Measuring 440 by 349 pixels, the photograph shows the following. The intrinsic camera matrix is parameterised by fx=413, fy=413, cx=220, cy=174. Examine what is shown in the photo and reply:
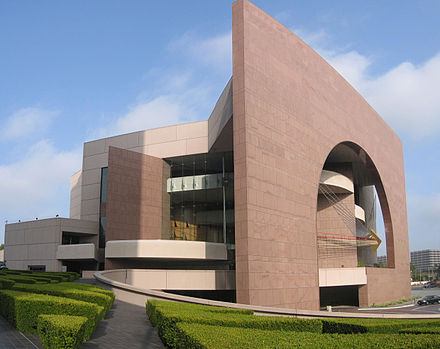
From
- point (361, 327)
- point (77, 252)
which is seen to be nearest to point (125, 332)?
point (361, 327)

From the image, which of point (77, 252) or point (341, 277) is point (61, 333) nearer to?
point (341, 277)

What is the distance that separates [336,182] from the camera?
3469cm

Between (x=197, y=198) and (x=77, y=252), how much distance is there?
35.7 ft

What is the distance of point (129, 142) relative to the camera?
1471 inches

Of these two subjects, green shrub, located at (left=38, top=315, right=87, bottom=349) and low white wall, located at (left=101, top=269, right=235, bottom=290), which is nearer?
green shrub, located at (left=38, top=315, right=87, bottom=349)

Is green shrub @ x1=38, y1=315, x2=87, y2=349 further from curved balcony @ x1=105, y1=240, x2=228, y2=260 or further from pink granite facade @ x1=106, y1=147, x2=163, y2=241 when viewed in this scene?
pink granite facade @ x1=106, y1=147, x2=163, y2=241

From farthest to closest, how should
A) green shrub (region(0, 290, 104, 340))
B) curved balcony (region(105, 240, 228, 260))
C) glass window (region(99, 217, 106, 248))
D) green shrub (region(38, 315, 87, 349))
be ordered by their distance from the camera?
glass window (region(99, 217, 106, 248)) → curved balcony (region(105, 240, 228, 260)) → green shrub (region(0, 290, 104, 340)) → green shrub (region(38, 315, 87, 349))

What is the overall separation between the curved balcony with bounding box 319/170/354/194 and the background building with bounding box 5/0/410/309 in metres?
0.12

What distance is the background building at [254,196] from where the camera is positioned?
22000 millimetres

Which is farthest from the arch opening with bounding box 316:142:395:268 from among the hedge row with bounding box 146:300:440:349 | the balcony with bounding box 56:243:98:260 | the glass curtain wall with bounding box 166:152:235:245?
the hedge row with bounding box 146:300:440:349

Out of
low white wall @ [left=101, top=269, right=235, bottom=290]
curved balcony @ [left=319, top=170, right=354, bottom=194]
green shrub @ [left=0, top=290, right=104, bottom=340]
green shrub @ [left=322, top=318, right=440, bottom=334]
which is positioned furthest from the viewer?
curved balcony @ [left=319, top=170, right=354, bottom=194]

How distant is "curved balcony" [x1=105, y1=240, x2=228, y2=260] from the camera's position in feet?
87.7

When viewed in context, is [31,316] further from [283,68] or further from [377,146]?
[377,146]

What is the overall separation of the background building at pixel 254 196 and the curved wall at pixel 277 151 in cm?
9
